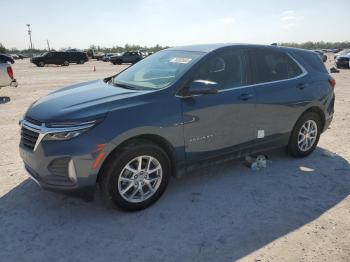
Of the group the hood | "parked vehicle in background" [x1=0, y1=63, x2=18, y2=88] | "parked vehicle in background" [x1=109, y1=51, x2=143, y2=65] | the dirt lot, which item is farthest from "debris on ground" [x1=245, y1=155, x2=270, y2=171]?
"parked vehicle in background" [x1=109, y1=51, x2=143, y2=65]

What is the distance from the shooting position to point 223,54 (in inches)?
174

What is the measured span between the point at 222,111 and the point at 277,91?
108 centimetres

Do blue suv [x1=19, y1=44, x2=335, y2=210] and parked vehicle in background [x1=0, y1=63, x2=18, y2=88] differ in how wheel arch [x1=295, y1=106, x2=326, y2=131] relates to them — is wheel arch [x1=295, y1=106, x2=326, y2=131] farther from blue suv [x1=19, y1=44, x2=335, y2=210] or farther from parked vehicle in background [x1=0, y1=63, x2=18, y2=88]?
parked vehicle in background [x1=0, y1=63, x2=18, y2=88]

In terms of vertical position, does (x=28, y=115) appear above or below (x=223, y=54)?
below

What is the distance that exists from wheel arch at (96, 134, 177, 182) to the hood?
372 millimetres

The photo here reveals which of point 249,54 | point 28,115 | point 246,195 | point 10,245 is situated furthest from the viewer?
point 249,54

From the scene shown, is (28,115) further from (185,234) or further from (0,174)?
(185,234)

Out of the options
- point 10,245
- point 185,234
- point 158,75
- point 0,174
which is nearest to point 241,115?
point 158,75

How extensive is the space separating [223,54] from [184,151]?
4.53 ft

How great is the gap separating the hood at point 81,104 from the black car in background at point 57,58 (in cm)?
3598

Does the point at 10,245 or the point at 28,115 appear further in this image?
the point at 28,115

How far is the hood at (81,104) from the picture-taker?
11.3 feet

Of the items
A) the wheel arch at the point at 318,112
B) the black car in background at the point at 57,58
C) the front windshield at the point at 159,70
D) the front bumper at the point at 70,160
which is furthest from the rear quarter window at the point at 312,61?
the black car in background at the point at 57,58

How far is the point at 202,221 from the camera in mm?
3648
